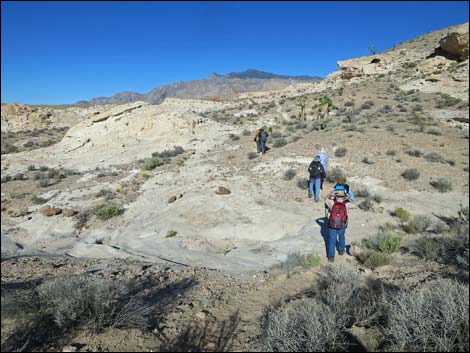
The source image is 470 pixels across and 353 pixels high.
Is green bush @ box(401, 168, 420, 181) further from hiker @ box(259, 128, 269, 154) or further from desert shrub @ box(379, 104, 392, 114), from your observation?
desert shrub @ box(379, 104, 392, 114)

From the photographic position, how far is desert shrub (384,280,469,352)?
2.88 m

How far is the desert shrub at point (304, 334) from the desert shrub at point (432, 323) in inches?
23.0

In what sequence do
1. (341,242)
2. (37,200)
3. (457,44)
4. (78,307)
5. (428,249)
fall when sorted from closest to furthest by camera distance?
(78,307) → (428,249) → (341,242) → (37,200) → (457,44)

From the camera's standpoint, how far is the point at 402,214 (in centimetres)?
862

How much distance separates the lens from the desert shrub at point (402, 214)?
8477 millimetres

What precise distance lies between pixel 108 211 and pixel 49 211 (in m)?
2.23

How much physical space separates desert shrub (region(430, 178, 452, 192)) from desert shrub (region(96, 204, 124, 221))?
1196 centimetres

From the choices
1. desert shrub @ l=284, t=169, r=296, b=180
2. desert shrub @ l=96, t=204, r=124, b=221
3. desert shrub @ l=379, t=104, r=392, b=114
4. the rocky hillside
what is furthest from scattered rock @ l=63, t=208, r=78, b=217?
desert shrub @ l=379, t=104, r=392, b=114

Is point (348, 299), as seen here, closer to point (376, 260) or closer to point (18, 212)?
point (376, 260)

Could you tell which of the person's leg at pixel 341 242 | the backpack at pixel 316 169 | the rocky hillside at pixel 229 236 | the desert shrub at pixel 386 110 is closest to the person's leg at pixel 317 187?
the backpack at pixel 316 169

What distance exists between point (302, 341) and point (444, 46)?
4444 cm

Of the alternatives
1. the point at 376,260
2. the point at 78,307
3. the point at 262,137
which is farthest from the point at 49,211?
the point at 376,260

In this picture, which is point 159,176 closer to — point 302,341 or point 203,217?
point 203,217

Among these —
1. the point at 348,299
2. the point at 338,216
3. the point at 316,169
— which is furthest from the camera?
the point at 316,169
